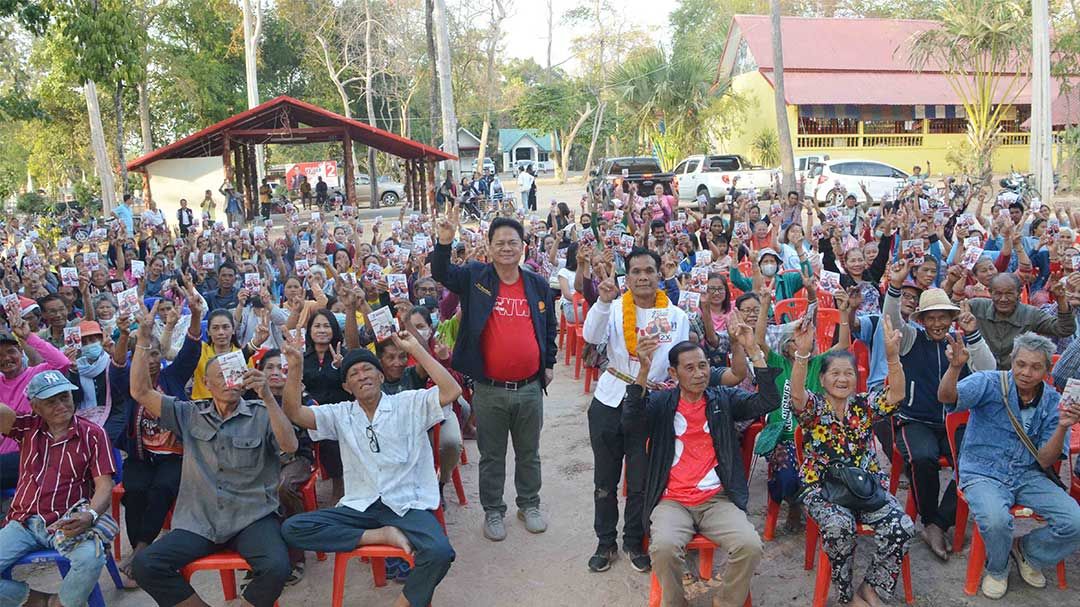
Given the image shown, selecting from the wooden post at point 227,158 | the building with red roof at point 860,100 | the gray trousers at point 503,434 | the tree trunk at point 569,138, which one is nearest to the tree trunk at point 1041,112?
the building with red roof at point 860,100

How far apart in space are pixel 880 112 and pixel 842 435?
91.7 feet

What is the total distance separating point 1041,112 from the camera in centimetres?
1656

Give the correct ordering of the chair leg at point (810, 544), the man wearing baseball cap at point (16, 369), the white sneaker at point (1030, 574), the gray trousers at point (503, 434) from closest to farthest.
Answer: the white sneaker at point (1030, 574), the chair leg at point (810, 544), the man wearing baseball cap at point (16, 369), the gray trousers at point (503, 434)

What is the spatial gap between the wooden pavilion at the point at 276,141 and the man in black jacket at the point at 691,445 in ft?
55.3

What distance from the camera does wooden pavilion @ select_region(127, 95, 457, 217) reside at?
20.5 m

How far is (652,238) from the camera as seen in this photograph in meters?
9.00

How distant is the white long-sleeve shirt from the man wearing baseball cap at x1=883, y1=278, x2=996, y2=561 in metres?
1.39

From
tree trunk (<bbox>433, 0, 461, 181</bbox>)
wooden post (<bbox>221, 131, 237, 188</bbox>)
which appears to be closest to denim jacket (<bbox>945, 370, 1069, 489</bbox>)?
tree trunk (<bbox>433, 0, 461, 181</bbox>)

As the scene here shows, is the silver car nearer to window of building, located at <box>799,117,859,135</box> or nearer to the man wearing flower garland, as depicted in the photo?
window of building, located at <box>799,117,859,135</box>

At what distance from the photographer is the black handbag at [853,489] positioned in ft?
12.3

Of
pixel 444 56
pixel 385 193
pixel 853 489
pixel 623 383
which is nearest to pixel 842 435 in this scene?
pixel 853 489

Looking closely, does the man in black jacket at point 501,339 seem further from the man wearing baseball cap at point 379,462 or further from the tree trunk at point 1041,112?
the tree trunk at point 1041,112

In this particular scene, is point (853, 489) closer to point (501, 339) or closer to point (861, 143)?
point (501, 339)

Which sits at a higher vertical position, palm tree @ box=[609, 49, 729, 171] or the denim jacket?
palm tree @ box=[609, 49, 729, 171]
